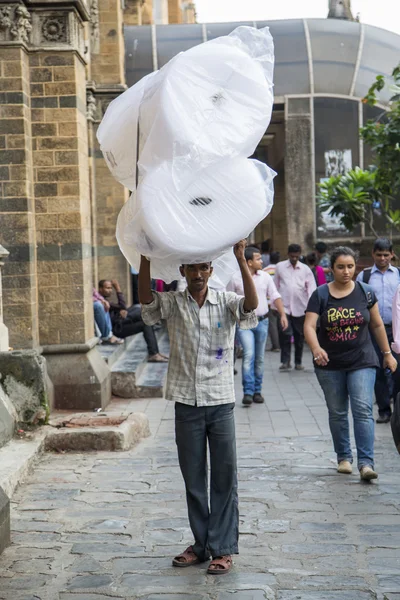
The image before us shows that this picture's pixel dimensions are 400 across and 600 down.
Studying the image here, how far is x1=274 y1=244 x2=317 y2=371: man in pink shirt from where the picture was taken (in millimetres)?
13578

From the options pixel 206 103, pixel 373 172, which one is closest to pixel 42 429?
pixel 206 103

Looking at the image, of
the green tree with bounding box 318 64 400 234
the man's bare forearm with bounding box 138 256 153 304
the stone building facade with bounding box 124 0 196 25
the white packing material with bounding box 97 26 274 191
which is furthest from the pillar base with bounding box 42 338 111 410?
the stone building facade with bounding box 124 0 196 25

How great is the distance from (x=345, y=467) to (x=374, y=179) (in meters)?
9.05

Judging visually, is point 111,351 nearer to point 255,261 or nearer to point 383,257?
point 255,261

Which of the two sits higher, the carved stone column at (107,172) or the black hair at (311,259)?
the carved stone column at (107,172)

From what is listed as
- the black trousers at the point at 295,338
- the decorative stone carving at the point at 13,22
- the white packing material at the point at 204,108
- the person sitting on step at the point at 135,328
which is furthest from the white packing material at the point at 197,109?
the black trousers at the point at 295,338

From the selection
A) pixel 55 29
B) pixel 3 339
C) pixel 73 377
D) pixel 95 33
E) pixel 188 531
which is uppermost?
pixel 95 33

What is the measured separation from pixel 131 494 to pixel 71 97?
4.83 metres

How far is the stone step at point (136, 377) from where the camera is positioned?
11.4m

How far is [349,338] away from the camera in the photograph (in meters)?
7.07

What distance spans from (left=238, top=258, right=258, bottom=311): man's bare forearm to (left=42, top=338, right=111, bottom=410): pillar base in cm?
534

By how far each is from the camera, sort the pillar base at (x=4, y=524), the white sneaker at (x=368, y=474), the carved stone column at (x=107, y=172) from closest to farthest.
Result: the pillar base at (x=4, y=524), the white sneaker at (x=368, y=474), the carved stone column at (x=107, y=172)

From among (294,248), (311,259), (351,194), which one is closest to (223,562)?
(294,248)

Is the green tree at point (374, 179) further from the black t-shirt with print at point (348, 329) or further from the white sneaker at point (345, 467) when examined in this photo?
the white sneaker at point (345, 467)
